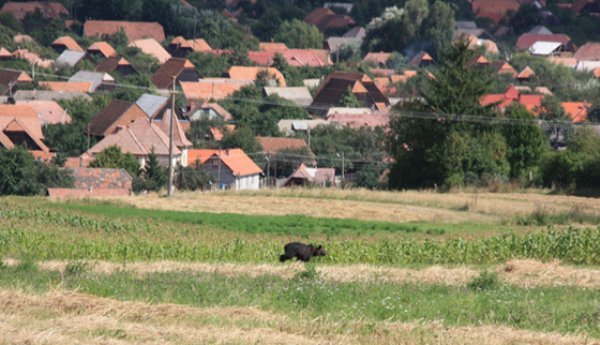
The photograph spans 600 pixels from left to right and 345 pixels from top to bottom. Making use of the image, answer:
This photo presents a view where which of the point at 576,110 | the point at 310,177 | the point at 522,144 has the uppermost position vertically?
the point at 576,110

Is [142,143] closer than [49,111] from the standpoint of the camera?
Yes

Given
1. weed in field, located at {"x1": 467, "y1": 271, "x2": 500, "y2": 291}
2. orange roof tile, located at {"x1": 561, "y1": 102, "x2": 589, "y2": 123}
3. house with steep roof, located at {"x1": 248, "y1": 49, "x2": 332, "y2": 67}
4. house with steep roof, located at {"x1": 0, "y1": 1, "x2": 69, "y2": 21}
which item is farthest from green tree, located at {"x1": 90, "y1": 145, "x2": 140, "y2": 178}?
house with steep roof, located at {"x1": 0, "y1": 1, "x2": 69, "y2": 21}

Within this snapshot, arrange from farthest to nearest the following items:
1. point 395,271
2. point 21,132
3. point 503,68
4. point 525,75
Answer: point 503,68 < point 525,75 < point 21,132 < point 395,271

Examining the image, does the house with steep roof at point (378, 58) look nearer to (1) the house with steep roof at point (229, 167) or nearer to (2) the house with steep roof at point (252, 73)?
(2) the house with steep roof at point (252, 73)

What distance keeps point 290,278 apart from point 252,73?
64806 millimetres

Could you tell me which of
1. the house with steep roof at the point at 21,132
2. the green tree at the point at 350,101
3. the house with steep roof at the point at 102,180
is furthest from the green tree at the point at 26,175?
the green tree at the point at 350,101

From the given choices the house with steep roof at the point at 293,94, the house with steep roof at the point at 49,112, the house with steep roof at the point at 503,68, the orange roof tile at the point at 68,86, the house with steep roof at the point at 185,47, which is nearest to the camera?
the house with steep roof at the point at 49,112

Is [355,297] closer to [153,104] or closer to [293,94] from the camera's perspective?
[153,104]

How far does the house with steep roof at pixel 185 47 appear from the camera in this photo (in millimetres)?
92188

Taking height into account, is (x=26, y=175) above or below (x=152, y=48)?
below

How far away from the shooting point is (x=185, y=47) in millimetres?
92500

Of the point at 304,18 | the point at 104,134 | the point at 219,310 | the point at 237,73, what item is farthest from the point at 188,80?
the point at 219,310

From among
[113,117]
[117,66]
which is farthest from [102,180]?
[117,66]

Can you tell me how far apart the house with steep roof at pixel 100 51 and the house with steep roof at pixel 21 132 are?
29.0 meters
